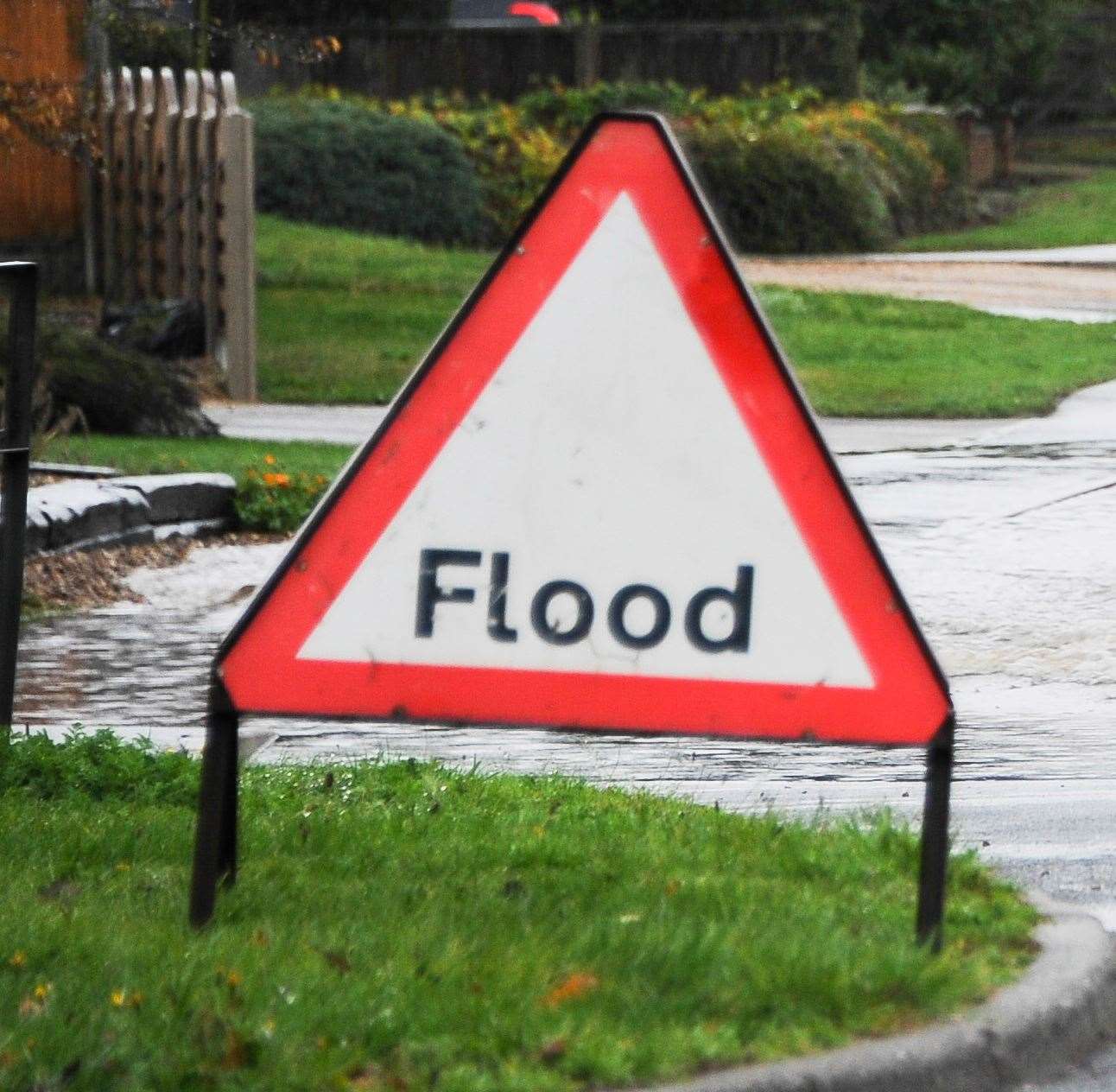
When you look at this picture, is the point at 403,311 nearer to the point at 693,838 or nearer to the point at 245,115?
the point at 245,115

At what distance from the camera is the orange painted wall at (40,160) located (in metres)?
18.2

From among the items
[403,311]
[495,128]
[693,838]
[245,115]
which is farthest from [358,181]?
[693,838]

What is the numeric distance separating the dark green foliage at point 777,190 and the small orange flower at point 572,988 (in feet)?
86.8

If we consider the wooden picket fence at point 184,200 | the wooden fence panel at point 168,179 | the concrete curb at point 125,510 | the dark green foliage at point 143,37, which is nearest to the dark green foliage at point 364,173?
the dark green foliage at point 143,37

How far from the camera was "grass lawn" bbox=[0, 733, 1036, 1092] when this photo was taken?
12.7 feet

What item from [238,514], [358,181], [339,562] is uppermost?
[339,562]

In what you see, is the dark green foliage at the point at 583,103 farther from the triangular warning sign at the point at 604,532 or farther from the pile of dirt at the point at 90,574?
the triangular warning sign at the point at 604,532

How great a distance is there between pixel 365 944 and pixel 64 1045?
0.71m

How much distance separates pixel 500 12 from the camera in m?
58.4

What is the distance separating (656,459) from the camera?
14.0 ft

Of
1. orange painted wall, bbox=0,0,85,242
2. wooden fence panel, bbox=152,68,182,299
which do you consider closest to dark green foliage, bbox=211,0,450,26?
orange painted wall, bbox=0,0,85,242

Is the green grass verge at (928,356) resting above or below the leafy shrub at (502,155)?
above

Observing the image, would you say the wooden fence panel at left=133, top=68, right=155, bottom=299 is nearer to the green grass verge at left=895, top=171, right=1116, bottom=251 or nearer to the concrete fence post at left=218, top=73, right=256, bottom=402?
the concrete fence post at left=218, top=73, right=256, bottom=402

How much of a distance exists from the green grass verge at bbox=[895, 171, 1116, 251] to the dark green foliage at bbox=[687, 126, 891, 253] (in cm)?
108
